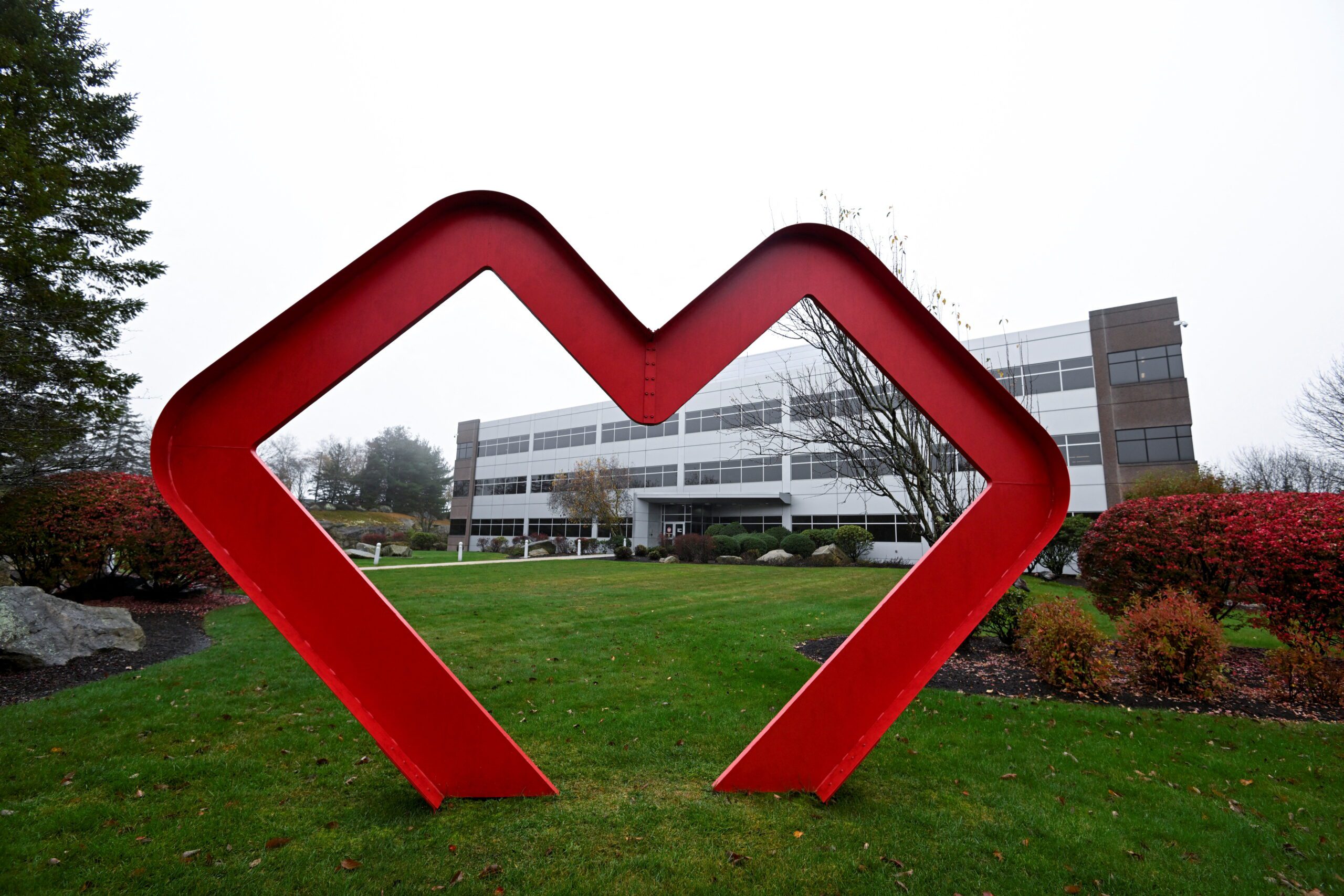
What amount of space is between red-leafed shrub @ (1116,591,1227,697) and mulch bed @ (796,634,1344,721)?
0.25m

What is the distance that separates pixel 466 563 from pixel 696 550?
464 inches

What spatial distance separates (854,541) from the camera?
98.9 feet

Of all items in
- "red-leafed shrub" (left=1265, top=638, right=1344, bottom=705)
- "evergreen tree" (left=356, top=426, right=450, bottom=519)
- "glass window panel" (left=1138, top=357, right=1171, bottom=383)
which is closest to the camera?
"red-leafed shrub" (left=1265, top=638, right=1344, bottom=705)

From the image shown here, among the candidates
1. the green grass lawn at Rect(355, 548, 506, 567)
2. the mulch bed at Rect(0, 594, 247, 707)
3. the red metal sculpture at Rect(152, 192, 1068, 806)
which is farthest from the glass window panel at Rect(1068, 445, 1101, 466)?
the mulch bed at Rect(0, 594, 247, 707)

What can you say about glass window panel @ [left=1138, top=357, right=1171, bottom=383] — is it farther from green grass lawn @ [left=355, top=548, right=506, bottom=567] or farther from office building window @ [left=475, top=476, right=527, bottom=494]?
office building window @ [left=475, top=476, right=527, bottom=494]

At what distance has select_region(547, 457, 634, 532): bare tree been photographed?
1492 inches

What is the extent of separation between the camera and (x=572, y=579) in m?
20.4

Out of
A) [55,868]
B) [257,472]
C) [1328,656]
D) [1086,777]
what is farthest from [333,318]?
[1328,656]

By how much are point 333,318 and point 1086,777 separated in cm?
661

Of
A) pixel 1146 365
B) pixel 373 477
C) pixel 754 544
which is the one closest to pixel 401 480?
pixel 373 477

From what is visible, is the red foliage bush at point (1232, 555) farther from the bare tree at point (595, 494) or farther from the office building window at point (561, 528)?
the office building window at point (561, 528)

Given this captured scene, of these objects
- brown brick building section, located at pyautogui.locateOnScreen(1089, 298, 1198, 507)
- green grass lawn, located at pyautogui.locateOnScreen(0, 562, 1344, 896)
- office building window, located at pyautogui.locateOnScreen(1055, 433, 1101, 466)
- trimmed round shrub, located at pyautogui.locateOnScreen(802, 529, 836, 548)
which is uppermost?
brown brick building section, located at pyautogui.locateOnScreen(1089, 298, 1198, 507)

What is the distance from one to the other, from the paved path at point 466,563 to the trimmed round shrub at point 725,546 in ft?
20.7

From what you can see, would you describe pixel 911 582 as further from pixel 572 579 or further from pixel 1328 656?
pixel 572 579
